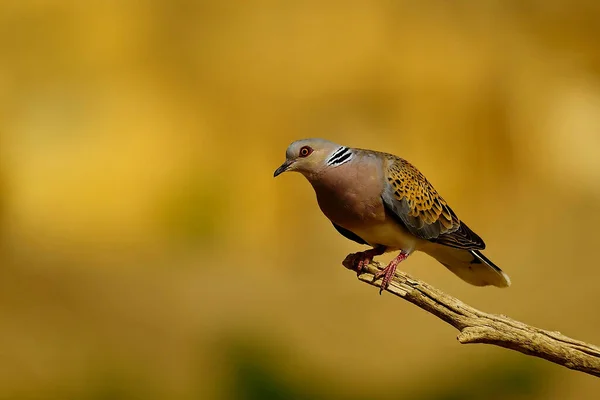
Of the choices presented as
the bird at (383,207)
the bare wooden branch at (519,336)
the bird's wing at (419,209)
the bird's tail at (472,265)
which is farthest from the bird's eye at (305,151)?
the bird's tail at (472,265)

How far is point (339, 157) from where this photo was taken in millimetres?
1980

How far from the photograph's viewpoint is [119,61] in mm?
4887

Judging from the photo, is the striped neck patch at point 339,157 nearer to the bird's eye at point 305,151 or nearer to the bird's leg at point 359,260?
the bird's eye at point 305,151

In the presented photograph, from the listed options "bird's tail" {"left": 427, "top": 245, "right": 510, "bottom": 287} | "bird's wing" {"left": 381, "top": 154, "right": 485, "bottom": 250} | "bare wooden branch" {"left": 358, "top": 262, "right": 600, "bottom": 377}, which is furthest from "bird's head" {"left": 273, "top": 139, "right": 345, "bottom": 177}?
"bird's tail" {"left": 427, "top": 245, "right": 510, "bottom": 287}

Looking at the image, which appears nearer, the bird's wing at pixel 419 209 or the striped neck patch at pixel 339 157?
the striped neck patch at pixel 339 157

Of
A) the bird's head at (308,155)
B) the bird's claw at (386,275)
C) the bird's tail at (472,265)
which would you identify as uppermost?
the bird's head at (308,155)

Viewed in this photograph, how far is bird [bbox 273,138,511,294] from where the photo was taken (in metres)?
1.96

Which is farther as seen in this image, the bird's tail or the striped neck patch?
the bird's tail

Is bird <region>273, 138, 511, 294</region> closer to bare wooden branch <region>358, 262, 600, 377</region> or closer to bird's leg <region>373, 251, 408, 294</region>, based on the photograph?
bird's leg <region>373, 251, 408, 294</region>

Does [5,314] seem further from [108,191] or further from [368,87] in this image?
[368,87]

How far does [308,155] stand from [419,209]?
38 cm

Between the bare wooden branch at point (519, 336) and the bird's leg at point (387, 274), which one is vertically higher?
the bird's leg at point (387, 274)

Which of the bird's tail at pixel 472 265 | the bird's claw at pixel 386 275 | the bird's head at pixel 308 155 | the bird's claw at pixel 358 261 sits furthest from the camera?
the bird's tail at pixel 472 265

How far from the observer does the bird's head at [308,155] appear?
1912mm
